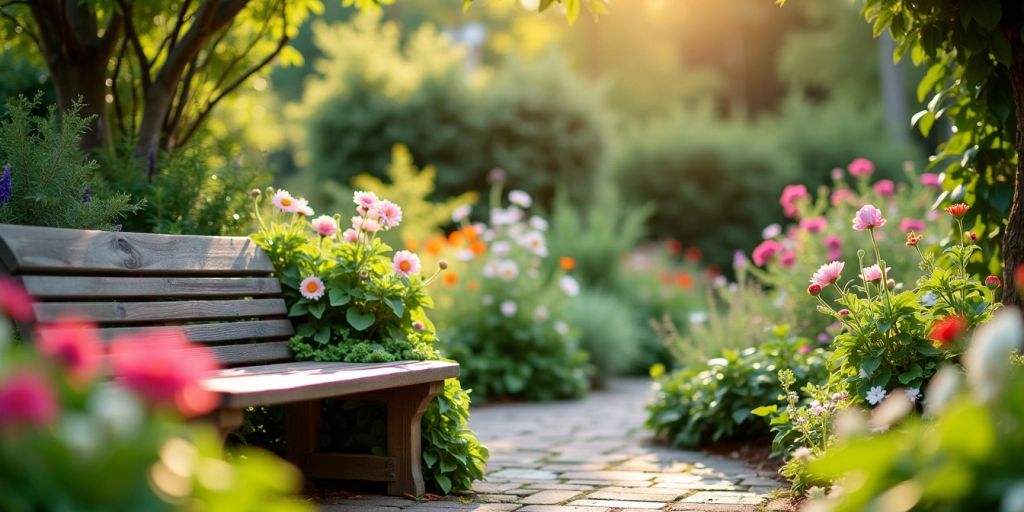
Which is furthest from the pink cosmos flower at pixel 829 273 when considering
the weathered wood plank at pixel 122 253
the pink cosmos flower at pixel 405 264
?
the weathered wood plank at pixel 122 253

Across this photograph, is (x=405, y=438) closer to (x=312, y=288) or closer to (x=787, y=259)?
(x=312, y=288)

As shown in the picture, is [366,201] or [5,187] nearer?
[5,187]

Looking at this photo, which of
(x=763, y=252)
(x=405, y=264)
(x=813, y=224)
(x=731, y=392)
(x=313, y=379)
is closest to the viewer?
(x=313, y=379)

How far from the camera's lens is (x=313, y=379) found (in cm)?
312

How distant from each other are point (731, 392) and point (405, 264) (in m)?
1.91

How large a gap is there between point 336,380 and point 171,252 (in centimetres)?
92

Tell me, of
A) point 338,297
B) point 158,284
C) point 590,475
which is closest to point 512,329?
point 590,475

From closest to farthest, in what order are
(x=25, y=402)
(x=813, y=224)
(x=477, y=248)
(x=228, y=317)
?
1. (x=25, y=402)
2. (x=228, y=317)
3. (x=813, y=224)
4. (x=477, y=248)

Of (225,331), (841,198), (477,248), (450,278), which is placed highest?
(477,248)

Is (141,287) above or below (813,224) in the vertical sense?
below

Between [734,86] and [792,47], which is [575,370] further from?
[734,86]

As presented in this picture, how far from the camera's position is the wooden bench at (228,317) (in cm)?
295

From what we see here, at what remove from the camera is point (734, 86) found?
31.0m

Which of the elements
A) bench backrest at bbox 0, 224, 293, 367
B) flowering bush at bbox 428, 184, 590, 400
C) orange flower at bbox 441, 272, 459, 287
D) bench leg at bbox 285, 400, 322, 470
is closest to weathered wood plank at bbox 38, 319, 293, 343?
bench backrest at bbox 0, 224, 293, 367
